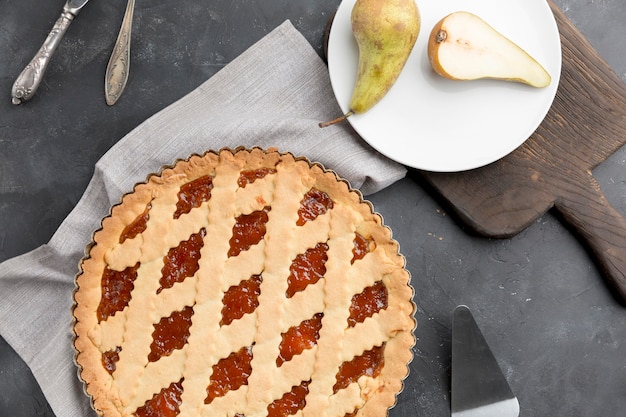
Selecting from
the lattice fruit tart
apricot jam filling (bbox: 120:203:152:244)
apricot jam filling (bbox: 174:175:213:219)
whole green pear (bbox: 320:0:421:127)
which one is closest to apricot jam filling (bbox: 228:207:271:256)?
the lattice fruit tart

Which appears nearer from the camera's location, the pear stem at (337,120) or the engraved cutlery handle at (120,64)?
the pear stem at (337,120)

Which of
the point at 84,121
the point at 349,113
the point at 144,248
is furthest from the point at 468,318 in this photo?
the point at 84,121

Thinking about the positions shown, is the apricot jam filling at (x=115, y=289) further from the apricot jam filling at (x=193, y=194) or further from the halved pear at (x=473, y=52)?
the halved pear at (x=473, y=52)

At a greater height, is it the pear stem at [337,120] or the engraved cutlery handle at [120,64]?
the engraved cutlery handle at [120,64]

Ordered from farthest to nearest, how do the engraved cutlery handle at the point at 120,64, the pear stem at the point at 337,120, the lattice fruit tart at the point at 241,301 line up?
the engraved cutlery handle at the point at 120,64 < the pear stem at the point at 337,120 < the lattice fruit tart at the point at 241,301

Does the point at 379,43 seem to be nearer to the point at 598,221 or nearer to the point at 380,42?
the point at 380,42

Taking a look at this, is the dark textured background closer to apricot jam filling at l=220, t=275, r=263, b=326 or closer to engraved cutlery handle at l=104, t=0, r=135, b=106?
engraved cutlery handle at l=104, t=0, r=135, b=106

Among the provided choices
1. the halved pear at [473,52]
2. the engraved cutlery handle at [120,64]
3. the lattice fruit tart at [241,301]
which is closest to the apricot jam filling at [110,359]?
the lattice fruit tart at [241,301]
